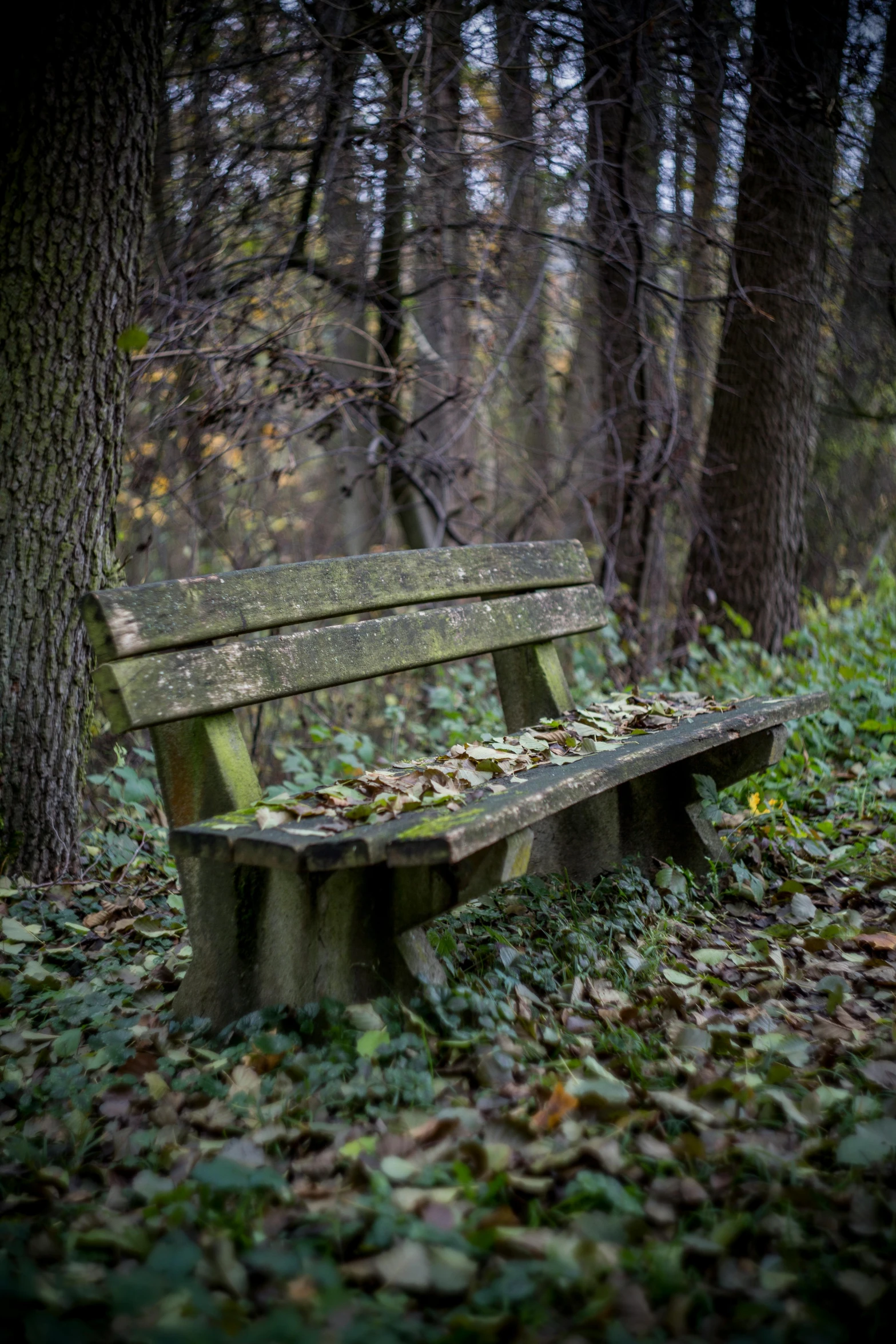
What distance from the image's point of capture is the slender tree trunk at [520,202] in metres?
4.18

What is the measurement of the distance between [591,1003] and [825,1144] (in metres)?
0.66

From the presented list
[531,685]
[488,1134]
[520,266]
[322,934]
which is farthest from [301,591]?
[520,266]

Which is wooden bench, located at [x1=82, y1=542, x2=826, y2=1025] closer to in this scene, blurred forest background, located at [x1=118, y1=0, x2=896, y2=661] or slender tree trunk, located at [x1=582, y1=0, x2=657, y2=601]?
blurred forest background, located at [x1=118, y1=0, x2=896, y2=661]

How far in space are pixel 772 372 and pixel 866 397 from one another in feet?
7.38

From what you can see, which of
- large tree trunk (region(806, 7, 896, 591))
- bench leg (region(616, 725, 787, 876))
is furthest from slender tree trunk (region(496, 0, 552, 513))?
bench leg (region(616, 725, 787, 876))

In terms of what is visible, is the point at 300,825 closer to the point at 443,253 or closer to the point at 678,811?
the point at 678,811

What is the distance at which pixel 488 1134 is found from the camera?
1.75 metres

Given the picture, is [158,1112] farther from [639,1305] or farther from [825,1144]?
[825,1144]

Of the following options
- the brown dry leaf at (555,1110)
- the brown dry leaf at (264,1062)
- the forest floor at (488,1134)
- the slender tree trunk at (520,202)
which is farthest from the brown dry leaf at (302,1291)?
the slender tree trunk at (520,202)

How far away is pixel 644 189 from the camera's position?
512cm

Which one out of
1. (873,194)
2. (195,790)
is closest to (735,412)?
(873,194)

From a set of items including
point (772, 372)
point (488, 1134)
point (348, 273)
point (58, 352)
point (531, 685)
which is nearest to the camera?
point (488, 1134)

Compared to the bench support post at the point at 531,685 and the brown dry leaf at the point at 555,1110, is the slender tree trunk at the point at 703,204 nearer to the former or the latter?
the bench support post at the point at 531,685

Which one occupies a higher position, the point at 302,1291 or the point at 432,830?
the point at 432,830
